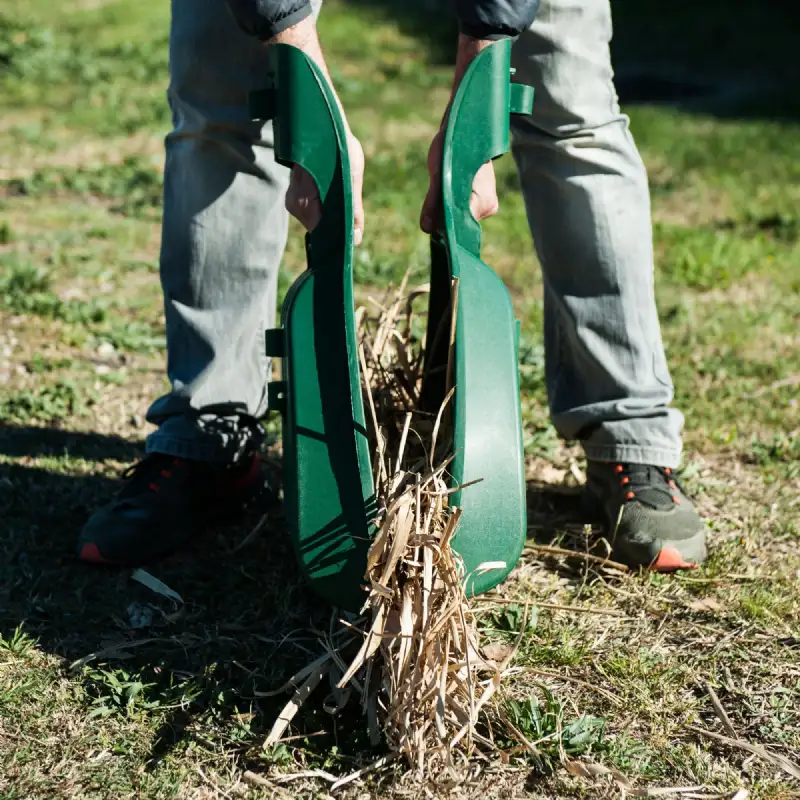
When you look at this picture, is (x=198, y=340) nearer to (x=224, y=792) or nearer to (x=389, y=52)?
(x=224, y=792)

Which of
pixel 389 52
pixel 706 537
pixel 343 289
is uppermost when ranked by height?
pixel 389 52

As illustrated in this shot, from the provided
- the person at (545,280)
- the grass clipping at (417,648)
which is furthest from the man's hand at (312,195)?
the person at (545,280)

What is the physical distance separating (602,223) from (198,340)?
92 centimetres

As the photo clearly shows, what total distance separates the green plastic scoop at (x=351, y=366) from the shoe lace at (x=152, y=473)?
58 cm

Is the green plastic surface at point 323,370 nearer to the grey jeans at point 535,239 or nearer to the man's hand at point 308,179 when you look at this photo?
the man's hand at point 308,179

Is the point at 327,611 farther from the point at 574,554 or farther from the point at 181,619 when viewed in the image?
the point at 574,554

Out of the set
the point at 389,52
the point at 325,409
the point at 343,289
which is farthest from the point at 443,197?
the point at 389,52

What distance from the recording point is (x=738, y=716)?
1.94 meters

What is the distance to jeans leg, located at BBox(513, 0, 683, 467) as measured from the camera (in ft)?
7.64

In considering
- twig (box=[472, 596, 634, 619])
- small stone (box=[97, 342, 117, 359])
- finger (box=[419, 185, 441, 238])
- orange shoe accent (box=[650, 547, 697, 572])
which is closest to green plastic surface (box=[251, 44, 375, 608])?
finger (box=[419, 185, 441, 238])

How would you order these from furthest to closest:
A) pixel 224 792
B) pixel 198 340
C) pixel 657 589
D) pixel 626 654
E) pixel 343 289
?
pixel 198 340, pixel 657 589, pixel 626 654, pixel 343 289, pixel 224 792

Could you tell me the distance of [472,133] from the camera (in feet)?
6.44

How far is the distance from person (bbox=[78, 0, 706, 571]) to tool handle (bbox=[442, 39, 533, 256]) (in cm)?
37

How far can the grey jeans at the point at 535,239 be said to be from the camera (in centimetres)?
235
